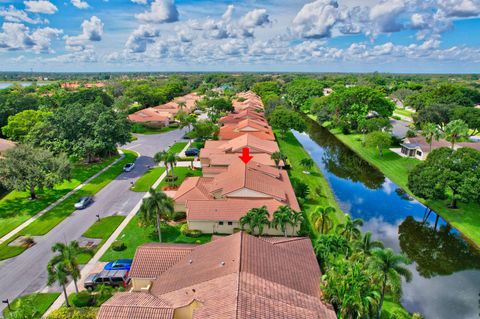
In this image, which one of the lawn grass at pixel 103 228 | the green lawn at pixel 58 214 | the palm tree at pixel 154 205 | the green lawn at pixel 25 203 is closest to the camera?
the palm tree at pixel 154 205

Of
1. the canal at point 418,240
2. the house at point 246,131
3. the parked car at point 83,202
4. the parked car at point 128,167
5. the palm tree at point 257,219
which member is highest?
the house at point 246,131

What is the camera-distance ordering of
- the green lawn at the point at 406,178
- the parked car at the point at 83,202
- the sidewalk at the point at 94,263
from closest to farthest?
the sidewalk at the point at 94,263 → the green lawn at the point at 406,178 → the parked car at the point at 83,202

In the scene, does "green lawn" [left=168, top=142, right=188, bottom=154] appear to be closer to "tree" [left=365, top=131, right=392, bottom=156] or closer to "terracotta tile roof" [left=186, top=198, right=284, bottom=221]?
"terracotta tile roof" [left=186, top=198, right=284, bottom=221]

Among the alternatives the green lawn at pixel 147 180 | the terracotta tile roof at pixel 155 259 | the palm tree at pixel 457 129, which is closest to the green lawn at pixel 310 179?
the terracotta tile roof at pixel 155 259

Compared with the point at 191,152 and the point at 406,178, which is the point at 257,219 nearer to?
the point at 406,178

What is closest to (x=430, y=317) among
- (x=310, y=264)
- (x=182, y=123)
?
(x=310, y=264)

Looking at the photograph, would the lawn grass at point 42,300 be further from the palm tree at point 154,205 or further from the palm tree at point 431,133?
the palm tree at point 431,133

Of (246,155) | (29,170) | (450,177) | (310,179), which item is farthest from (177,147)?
(450,177)
